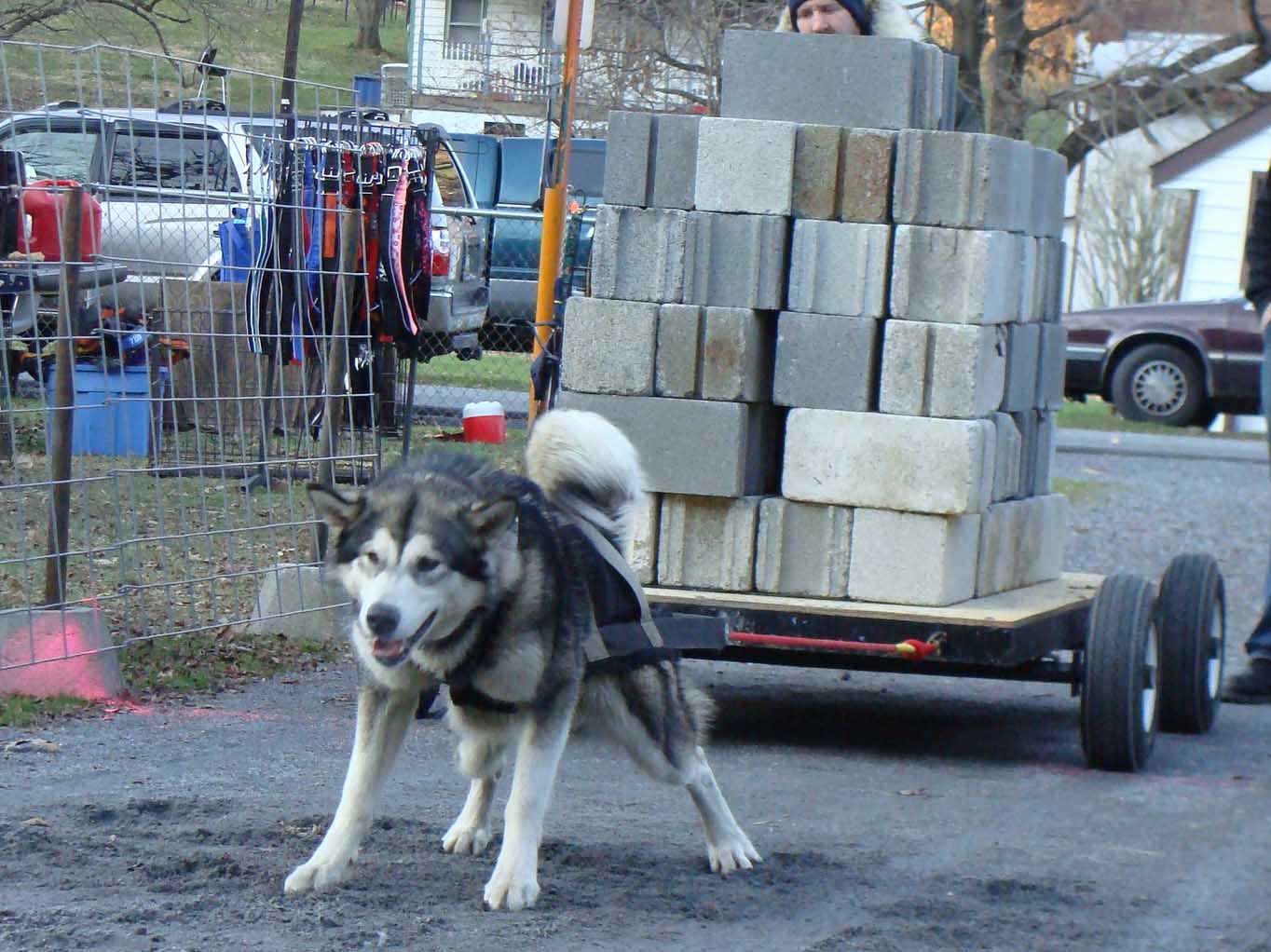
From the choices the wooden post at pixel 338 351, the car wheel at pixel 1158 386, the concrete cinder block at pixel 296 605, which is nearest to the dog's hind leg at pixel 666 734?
the concrete cinder block at pixel 296 605

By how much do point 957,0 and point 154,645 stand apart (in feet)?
50.7

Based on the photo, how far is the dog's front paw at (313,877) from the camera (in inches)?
163

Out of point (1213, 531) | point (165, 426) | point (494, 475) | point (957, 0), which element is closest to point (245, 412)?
point (165, 426)

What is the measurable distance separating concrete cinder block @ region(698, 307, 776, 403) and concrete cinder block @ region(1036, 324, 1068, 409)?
1.51 m

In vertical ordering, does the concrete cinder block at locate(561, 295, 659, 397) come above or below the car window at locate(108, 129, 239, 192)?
below

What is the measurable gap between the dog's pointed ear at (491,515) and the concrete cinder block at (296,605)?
141 inches

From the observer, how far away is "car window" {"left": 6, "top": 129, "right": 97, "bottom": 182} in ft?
24.6

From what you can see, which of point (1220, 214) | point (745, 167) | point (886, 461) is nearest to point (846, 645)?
point (886, 461)

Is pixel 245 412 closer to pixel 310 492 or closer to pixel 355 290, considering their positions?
pixel 355 290

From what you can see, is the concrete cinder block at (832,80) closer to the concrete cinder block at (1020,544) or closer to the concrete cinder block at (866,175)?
the concrete cinder block at (866,175)

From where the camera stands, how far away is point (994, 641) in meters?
5.75

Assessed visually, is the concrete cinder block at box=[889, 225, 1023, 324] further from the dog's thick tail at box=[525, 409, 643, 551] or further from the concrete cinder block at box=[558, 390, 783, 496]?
the dog's thick tail at box=[525, 409, 643, 551]

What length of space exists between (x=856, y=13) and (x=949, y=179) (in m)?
1.23

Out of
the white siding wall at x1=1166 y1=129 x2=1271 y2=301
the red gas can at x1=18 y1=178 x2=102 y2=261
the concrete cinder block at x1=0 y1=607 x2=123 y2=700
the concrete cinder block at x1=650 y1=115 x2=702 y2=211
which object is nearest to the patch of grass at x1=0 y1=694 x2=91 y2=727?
the concrete cinder block at x1=0 y1=607 x2=123 y2=700
